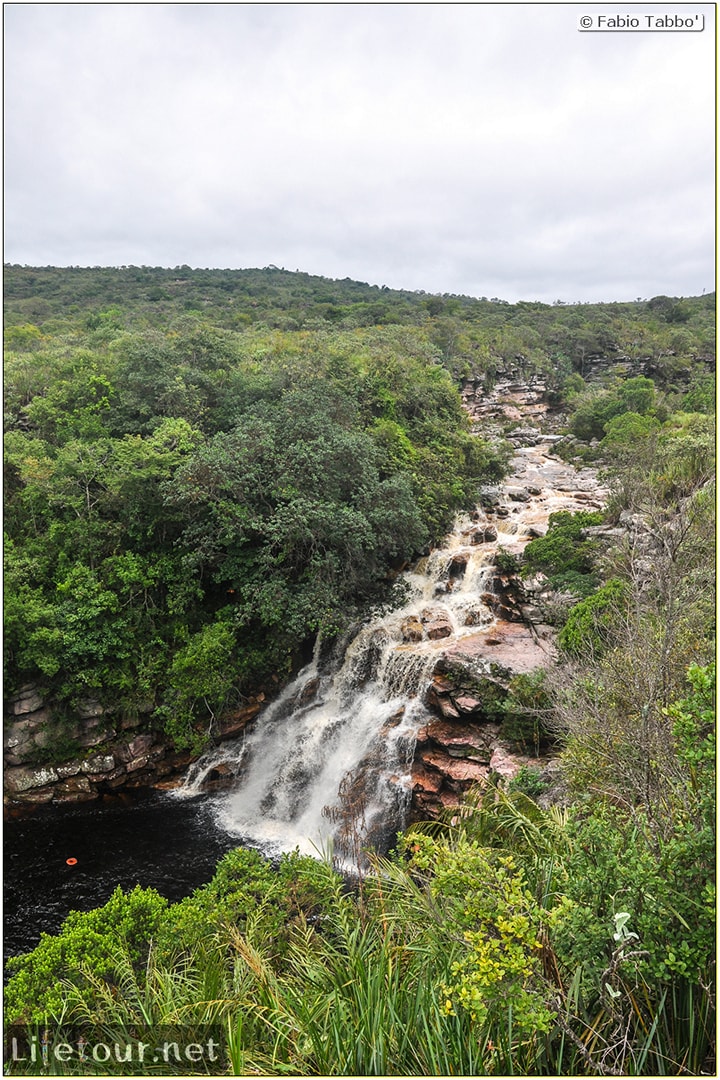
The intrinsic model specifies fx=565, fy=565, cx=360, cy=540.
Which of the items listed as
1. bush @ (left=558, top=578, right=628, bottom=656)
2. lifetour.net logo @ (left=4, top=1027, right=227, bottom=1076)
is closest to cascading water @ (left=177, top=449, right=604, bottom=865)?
bush @ (left=558, top=578, right=628, bottom=656)

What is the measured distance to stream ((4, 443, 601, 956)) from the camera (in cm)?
1015

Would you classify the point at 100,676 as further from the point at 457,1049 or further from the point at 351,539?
the point at 457,1049

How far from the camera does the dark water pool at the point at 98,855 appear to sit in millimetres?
9586

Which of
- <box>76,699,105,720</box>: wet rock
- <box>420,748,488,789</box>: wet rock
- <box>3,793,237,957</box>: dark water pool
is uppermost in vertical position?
<box>76,699,105,720</box>: wet rock

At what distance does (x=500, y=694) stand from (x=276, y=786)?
5187 mm

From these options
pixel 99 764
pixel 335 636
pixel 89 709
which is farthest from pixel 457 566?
pixel 99 764

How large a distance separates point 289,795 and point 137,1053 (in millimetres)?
8344

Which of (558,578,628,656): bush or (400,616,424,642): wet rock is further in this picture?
(400,616,424,642): wet rock

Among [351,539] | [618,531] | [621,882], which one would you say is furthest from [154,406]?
[621,882]

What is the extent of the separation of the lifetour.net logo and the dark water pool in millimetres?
6063

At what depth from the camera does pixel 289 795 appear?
11945mm

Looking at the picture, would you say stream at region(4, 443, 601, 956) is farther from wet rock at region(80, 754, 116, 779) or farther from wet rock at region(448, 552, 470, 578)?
wet rock at region(80, 754, 116, 779)

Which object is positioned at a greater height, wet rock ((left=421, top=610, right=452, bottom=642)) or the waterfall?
wet rock ((left=421, top=610, right=452, bottom=642))

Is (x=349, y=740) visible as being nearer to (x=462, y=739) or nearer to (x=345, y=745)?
(x=345, y=745)
